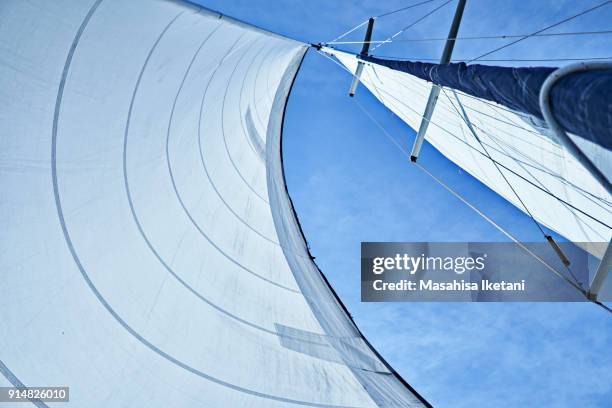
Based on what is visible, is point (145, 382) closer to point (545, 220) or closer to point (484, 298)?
point (484, 298)

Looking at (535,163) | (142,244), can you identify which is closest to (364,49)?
(535,163)

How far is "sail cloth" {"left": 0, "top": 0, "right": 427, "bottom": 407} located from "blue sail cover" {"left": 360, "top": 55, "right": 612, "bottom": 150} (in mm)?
1771

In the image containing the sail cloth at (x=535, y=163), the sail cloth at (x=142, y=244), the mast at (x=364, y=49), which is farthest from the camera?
the mast at (x=364, y=49)

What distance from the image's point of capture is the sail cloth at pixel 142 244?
2.04m

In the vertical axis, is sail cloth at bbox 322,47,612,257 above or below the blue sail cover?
above

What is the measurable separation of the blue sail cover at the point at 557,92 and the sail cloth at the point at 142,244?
1771 millimetres

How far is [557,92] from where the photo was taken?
1.62 metres

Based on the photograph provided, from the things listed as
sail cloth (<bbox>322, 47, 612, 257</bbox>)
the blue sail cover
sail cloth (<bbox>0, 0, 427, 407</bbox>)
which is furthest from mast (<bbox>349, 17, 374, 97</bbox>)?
the blue sail cover

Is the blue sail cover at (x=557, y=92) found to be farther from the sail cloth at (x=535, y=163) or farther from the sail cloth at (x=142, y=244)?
the sail cloth at (x=142, y=244)

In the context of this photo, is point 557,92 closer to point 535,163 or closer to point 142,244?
point 142,244

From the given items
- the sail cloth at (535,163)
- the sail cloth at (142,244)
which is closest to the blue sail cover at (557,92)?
the sail cloth at (535,163)

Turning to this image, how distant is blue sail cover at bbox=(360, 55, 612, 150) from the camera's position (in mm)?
1407

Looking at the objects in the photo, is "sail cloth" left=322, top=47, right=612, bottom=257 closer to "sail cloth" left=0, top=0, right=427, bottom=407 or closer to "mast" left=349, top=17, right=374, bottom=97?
"sail cloth" left=0, top=0, right=427, bottom=407

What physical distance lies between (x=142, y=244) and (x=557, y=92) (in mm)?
2647
